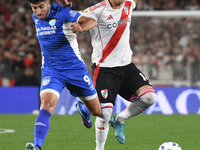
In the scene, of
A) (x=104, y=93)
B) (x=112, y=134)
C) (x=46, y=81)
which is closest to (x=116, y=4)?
(x=104, y=93)

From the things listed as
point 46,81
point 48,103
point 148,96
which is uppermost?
point 46,81

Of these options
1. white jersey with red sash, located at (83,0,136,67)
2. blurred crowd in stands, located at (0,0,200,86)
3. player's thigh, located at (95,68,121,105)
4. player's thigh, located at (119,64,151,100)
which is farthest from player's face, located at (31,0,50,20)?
blurred crowd in stands, located at (0,0,200,86)

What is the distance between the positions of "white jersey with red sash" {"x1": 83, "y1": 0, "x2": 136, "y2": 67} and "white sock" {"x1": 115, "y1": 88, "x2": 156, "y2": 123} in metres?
0.54

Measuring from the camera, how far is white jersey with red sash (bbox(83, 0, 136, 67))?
19.5ft

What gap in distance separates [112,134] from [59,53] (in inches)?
128

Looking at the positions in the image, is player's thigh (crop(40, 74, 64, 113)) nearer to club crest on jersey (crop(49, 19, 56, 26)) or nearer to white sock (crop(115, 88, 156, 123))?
club crest on jersey (crop(49, 19, 56, 26))

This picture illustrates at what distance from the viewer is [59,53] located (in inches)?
200

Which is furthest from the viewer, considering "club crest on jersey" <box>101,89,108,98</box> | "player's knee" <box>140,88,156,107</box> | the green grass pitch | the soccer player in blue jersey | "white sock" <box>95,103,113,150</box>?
the green grass pitch

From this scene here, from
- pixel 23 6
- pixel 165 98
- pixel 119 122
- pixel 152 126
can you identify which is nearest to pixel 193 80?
pixel 165 98

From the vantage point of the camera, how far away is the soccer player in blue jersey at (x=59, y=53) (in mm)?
4891

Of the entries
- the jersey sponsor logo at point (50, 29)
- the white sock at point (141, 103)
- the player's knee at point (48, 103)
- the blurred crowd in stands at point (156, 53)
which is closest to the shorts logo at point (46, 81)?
the player's knee at point (48, 103)

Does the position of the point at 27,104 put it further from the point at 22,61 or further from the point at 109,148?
the point at 109,148

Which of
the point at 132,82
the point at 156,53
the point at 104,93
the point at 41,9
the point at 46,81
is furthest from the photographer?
the point at 156,53

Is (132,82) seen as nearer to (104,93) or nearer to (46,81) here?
(104,93)
